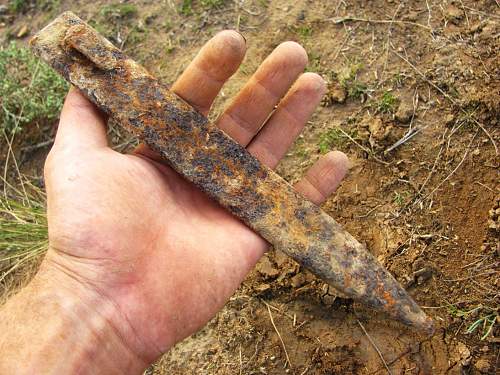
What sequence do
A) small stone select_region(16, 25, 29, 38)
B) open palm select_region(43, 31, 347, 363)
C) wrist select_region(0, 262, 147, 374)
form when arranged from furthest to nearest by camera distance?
small stone select_region(16, 25, 29, 38), open palm select_region(43, 31, 347, 363), wrist select_region(0, 262, 147, 374)

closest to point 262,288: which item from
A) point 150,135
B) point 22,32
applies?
point 150,135

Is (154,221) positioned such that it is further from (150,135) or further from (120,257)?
(150,135)

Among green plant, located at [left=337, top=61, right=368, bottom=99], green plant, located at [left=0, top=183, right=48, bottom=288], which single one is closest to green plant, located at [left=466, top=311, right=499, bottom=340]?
green plant, located at [left=337, top=61, right=368, bottom=99]

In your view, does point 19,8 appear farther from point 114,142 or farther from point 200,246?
point 200,246

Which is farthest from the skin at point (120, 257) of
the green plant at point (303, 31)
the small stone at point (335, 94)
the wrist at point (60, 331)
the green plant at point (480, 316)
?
the green plant at point (480, 316)

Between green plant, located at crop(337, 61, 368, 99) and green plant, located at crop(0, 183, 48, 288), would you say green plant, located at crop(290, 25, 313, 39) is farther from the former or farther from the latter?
green plant, located at crop(0, 183, 48, 288)

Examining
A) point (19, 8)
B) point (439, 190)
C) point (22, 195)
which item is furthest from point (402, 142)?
point (19, 8)
